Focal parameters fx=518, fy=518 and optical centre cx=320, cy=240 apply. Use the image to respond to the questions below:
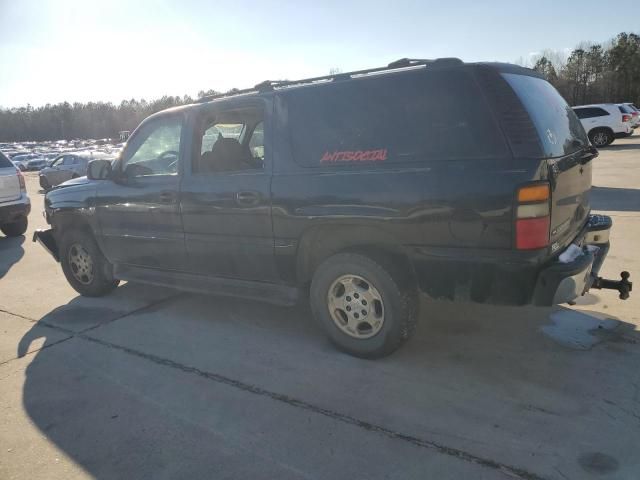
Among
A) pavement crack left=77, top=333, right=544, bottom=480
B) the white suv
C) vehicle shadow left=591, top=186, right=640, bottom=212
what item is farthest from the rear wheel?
pavement crack left=77, top=333, right=544, bottom=480

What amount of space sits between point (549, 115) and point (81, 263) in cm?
489

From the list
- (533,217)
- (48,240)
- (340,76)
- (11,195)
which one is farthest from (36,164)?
(533,217)

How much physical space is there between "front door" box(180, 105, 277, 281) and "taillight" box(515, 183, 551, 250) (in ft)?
5.98

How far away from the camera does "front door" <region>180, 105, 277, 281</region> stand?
4.05 m

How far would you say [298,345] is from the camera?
13.5ft

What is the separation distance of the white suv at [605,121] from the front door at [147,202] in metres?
22.2

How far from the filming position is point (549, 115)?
3479mm

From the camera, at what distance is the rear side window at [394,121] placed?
317 centimetres

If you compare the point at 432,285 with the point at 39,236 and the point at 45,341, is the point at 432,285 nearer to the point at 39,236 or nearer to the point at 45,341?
the point at 45,341

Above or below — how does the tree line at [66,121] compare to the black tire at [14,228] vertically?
above

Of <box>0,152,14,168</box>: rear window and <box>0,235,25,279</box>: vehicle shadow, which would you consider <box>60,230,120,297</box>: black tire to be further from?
<box>0,152,14,168</box>: rear window

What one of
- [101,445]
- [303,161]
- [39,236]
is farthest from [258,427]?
[39,236]

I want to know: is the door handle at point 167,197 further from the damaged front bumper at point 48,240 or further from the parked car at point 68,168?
the parked car at point 68,168

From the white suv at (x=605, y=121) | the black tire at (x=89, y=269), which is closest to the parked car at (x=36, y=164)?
the white suv at (x=605, y=121)
